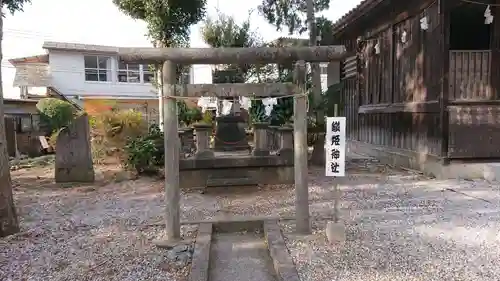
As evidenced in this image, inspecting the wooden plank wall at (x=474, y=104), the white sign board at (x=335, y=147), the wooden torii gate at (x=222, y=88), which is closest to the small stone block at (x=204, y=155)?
the wooden torii gate at (x=222, y=88)

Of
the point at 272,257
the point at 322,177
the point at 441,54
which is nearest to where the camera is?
the point at 272,257

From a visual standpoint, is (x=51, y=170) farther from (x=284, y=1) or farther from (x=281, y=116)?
(x=284, y=1)

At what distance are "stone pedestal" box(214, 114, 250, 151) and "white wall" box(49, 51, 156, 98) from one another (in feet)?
46.1

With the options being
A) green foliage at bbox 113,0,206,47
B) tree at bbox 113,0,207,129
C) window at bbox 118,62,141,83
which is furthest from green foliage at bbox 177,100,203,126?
window at bbox 118,62,141,83

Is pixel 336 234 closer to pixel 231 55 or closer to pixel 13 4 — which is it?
pixel 231 55

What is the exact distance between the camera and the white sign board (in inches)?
188

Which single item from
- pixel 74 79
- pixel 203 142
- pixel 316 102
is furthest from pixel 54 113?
pixel 316 102

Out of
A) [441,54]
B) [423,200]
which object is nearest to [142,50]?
[423,200]

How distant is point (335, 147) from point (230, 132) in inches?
286

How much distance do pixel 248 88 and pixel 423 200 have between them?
13.2 ft

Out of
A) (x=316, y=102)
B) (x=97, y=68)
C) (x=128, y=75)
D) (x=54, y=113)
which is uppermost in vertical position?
(x=97, y=68)

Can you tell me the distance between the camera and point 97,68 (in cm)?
2550

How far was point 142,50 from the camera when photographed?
474 centimetres

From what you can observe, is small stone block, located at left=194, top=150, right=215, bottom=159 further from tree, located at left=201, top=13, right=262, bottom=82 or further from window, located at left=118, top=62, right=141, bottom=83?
window, located at left=118, top=62, right=141, bottom=83
